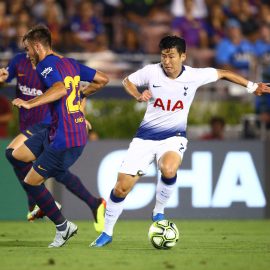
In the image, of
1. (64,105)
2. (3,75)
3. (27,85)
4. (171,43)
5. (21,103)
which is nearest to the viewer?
(21,103)

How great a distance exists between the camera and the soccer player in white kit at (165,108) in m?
11.0

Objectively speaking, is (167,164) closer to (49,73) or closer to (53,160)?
(53,160)

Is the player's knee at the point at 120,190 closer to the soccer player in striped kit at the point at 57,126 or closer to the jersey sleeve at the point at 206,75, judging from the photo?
the soccer player in striped kit at the point at 57,126

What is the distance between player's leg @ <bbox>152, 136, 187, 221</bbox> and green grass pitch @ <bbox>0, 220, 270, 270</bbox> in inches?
20.0

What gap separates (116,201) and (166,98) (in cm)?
123

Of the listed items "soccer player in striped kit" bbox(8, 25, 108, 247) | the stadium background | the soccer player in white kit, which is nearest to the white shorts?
the soccer player in white kit

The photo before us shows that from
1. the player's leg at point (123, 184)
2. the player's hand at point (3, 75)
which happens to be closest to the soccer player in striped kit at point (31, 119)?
the player's hand at point (3, 75)

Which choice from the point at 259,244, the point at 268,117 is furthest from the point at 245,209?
the point at 259,244

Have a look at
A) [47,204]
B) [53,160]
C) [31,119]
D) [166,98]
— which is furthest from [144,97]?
[31,119]

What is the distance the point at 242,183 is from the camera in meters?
16.0

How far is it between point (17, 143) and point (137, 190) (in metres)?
3.62

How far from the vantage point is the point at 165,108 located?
36.8 ft

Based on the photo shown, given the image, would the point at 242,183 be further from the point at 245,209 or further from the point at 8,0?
the point at 8,0

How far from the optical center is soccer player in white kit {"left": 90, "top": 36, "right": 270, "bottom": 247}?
36.1 feet
